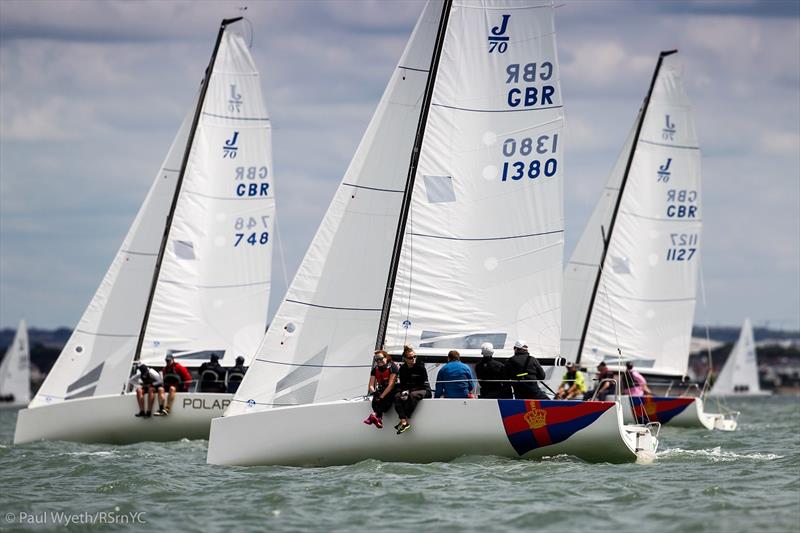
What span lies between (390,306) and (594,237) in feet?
53.4

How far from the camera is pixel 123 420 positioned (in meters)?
23.5

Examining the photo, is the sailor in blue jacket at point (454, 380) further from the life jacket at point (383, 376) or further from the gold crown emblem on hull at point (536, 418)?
the gold crown emblem on hull at point (536, 418)

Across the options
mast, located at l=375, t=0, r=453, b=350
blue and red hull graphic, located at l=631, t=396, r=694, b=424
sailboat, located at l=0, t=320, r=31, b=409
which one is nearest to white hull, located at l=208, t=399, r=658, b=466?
mast, located at l=375, t=0, r=453, b=350

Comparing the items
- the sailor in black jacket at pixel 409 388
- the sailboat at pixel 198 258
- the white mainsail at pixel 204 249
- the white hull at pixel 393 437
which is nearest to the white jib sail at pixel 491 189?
the sailor in black jacket at pixel 409 388

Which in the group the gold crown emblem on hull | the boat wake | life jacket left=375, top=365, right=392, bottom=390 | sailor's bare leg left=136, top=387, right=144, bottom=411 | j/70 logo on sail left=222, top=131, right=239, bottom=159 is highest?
j/70 logo on sail left=222, top=131, right=239, bottom=159

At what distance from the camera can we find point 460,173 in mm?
18609

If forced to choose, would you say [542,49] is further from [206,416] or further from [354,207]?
[206,416]

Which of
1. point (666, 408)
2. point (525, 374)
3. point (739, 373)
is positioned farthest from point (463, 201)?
point (739, 373)

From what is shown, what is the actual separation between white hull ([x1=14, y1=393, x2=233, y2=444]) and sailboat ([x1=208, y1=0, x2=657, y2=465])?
6162 mm

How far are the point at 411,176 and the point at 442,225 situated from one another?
77 cm

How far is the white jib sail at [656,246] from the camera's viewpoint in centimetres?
3278

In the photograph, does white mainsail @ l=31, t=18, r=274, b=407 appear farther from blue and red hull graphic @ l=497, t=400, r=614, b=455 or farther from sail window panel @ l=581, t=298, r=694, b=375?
blue and red hull graphic @ l=497, t=400, r=614, b=455

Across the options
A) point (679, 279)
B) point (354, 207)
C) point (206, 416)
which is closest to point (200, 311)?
point (206, 416)

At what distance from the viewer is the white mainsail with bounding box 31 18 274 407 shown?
26.6m
